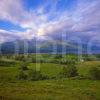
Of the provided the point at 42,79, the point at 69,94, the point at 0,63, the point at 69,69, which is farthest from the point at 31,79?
the point at 0,63

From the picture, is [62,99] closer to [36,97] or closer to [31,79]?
[36,97]

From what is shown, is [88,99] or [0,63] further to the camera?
[0,63]

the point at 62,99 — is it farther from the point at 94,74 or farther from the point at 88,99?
the point at 94,74

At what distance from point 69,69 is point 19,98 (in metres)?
31.1

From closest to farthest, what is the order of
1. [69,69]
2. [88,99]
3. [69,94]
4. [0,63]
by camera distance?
1. [88,99]
2. [69,94]
3. [69,69]
4. [0,63]

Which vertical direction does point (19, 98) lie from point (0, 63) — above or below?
below

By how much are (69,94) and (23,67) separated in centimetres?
4570

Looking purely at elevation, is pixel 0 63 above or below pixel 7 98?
above

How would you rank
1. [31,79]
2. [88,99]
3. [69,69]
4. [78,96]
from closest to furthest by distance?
[88,99] → [78,96] → [31,79] → [69,69]

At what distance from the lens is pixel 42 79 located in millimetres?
54906

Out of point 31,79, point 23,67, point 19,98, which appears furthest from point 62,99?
point 23,67

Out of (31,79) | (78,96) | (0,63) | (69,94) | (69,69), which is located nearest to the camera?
(78,96)

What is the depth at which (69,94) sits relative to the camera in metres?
35.2

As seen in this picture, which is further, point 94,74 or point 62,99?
point 94,74
